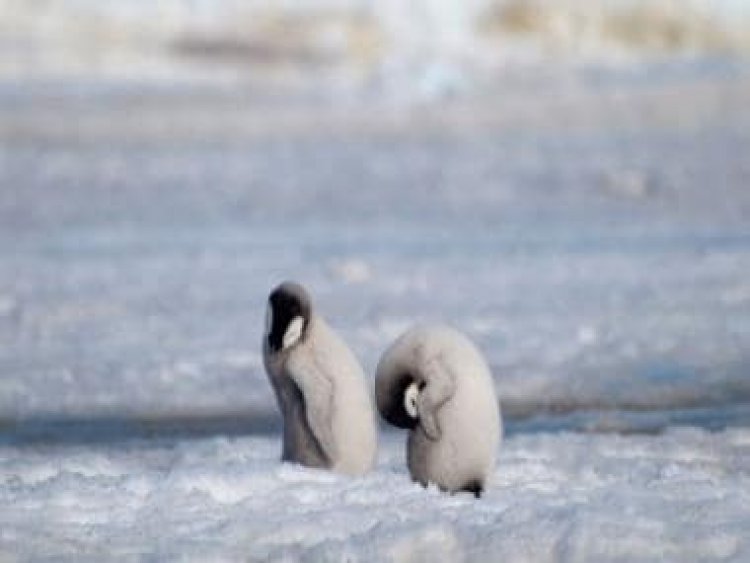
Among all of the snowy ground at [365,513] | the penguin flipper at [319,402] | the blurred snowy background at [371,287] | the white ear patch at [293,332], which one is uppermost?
the white ear patch at [293,332]

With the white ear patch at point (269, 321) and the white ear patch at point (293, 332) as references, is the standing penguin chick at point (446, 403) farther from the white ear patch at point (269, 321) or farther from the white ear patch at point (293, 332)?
the white ear patch at point (269, 321)

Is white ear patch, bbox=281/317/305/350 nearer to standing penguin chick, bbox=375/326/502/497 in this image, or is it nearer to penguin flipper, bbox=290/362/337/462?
penguin flipper, bbox=290/362/337/462

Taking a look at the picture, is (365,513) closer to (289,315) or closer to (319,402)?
(319,402)

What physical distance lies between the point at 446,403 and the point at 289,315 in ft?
2.04

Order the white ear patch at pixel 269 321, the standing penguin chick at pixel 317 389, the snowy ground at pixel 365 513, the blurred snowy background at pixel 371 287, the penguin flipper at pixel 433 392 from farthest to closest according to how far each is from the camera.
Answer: the white ear patch at pixel 269 321, the standing penguin chick at pixel 317 389, the penguin flipper at pixel 433 392, the blurred snowy background at pixel 371 287, the snowy ground at pixel 365 513

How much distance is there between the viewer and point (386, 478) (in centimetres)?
737

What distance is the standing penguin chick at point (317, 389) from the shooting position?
7460mm

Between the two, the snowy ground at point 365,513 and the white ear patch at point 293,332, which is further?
the white ear patch at point 293,332

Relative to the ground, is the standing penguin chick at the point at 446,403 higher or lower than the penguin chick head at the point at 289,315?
lower

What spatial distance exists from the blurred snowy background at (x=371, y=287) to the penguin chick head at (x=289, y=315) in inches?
16.5

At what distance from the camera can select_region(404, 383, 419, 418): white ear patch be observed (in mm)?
7293

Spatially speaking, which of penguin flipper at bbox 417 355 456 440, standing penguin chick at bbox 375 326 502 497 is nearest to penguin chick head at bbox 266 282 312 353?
standing penguin chick at bbox 375 326 502 497

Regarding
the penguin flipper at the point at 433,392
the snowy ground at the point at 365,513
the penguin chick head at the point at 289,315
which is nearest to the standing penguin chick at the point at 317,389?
Answer: the penguin chick head at the point at 289,315

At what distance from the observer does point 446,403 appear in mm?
7254
